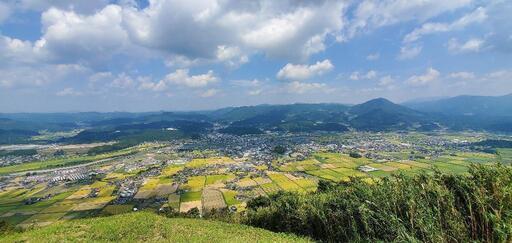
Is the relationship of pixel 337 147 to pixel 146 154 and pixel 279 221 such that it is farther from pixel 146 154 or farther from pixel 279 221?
pixel 279 221

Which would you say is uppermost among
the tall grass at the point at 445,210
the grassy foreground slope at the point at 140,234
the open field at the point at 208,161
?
the tall grass at the point at 445,210

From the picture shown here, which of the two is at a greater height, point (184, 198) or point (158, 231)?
point (158, 231)

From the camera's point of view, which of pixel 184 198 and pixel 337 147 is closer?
pixel 184 198

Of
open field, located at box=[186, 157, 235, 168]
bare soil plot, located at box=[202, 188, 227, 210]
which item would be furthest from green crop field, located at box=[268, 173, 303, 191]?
open field, located at box=[186, 157, 235, 168]

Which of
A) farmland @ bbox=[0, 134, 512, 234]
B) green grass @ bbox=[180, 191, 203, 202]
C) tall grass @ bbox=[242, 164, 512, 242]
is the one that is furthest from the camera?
green grass @ bbox=[180, 191, 203, 202]

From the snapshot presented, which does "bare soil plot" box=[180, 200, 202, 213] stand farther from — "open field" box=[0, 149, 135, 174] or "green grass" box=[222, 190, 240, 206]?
"open field" box=[0, 149, 135, 174]

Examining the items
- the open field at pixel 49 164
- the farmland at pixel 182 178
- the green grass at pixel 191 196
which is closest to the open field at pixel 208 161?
the farmland at pixel 182 178

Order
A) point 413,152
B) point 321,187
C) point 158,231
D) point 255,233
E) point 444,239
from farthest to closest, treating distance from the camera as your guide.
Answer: point 413,152, point 321,187, point 255,233, point 158,231, point 444,239

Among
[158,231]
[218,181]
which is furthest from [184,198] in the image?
[158,231]

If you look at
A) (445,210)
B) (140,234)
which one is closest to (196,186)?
(140,234)

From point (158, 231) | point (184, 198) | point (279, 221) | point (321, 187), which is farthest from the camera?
point (184, 198)

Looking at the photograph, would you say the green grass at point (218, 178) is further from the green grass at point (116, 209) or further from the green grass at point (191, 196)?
the green grass at point (116, 209)
